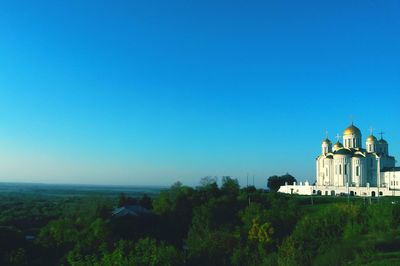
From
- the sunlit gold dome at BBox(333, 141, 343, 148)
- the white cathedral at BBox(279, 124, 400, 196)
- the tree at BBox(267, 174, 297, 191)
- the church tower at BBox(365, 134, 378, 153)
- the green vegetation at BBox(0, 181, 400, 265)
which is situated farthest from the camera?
the tree at BBox(267, 174, 297, 191)

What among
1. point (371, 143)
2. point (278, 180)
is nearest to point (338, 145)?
point (371, 143)

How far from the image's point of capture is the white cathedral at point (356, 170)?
55.6m

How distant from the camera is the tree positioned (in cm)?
7106

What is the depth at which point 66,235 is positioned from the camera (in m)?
31.7

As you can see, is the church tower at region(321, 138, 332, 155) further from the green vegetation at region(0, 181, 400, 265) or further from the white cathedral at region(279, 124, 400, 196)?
the green vegetation at region(0, 181, 400, 265)

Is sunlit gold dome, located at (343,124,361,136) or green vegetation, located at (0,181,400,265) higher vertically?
sunlit gold dome, located at (343,124,361,136)

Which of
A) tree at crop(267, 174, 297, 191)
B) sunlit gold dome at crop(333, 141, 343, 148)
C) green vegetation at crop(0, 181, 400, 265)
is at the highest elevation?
sunlit gold dome at crop(333, 141, 343, 148)

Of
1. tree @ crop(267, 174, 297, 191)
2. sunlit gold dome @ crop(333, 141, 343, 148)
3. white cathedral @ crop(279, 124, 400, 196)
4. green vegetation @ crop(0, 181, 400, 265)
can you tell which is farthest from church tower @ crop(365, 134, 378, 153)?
green vegetation @ crop(0, 181, 400, 265)

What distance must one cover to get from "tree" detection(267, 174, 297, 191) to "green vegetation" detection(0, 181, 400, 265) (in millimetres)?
24111

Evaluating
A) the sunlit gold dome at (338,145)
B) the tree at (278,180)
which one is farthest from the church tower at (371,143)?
the tree at (278,180)

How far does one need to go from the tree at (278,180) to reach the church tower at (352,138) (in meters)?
13.1

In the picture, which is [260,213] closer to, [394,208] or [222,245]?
[222,245]

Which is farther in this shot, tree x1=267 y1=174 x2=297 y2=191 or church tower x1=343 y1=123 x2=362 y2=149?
tree x1=267 y1=174 x2=297 y2=191

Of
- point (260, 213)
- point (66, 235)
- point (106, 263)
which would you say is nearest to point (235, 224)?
point (260, 213)
